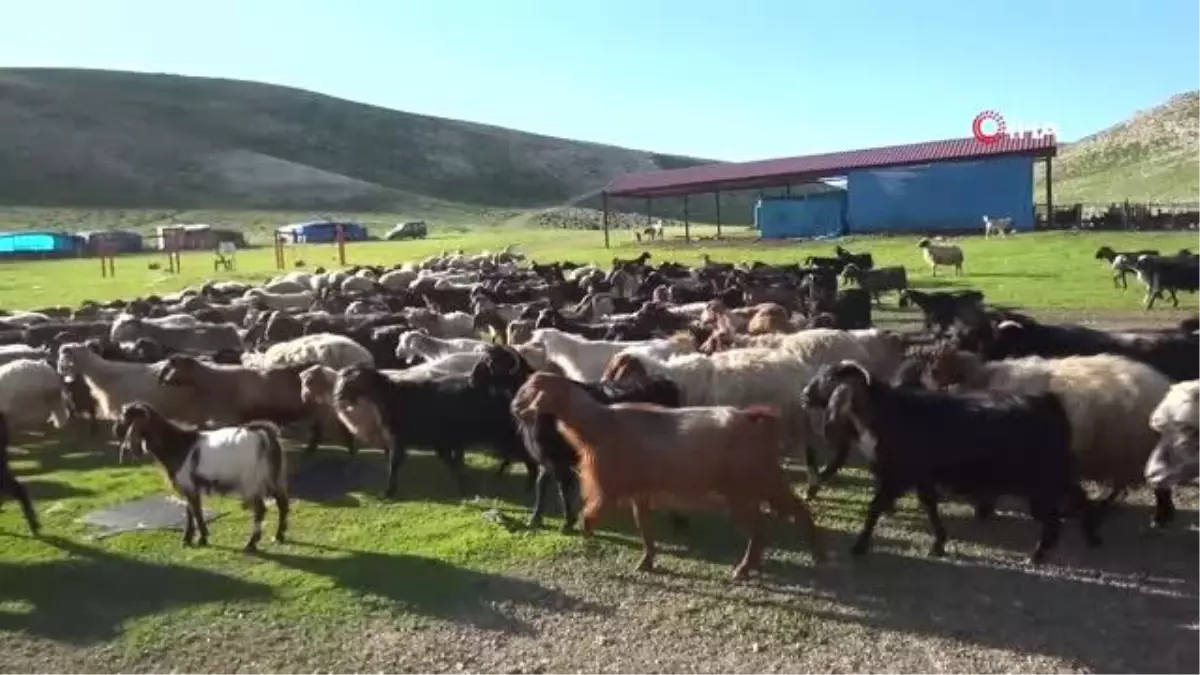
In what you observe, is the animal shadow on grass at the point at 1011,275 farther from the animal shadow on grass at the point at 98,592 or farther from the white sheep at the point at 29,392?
the animal shadow on grass at the point at 98,592

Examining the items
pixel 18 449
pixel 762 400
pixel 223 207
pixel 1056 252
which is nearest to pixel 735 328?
pixel 762 400

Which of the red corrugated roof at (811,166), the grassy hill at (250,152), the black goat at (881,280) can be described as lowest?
the black goat at (881,280)

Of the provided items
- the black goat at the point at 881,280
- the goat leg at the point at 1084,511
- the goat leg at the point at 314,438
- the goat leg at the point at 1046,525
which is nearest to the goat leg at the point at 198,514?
the goat leg at the point at 314,438

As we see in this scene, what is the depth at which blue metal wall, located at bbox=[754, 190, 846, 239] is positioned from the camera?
5656 centimetres

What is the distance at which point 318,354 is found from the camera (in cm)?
1467

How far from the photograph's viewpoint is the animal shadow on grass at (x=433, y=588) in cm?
802

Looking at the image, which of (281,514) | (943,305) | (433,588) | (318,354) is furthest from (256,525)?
(943,305)

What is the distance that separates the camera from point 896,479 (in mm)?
9062

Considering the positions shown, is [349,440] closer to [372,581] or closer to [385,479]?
[385,479]

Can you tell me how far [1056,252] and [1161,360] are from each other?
99.6 ft

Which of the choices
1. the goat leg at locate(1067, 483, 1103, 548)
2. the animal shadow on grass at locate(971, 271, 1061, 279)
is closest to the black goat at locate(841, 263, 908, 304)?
the animal shadow on grass at locate(971, 271, 1061, 279)

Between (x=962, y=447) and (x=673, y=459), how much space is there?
7.63ft

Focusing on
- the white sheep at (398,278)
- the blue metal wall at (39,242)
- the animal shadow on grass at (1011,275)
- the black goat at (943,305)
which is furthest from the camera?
the blue metal wall at (39,242)

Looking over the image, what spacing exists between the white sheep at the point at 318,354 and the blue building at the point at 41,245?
6756cm
